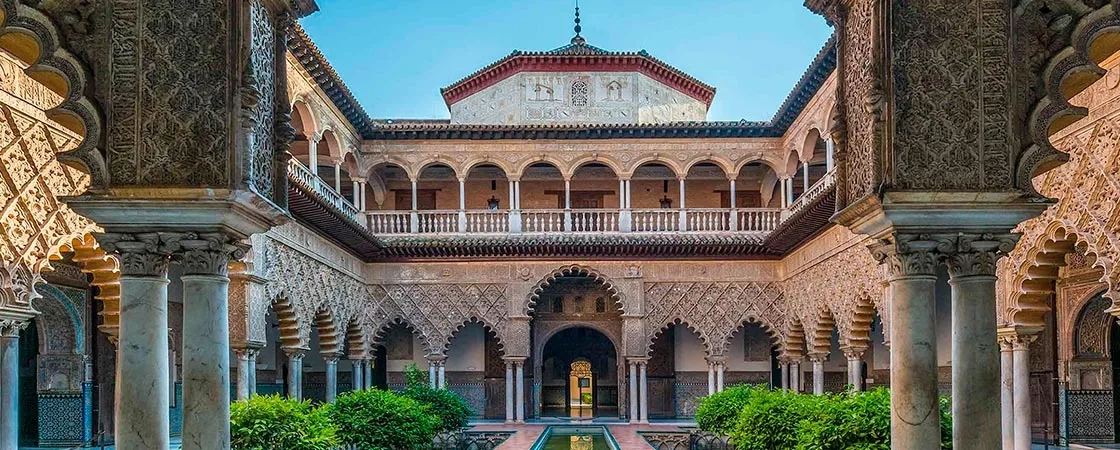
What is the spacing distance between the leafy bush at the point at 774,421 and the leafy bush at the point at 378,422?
4.42 metres

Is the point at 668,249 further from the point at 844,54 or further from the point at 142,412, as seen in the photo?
the point at 142,412

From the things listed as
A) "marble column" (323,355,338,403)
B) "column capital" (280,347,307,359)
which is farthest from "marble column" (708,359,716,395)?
A: "column capital" (280,347,307,359)

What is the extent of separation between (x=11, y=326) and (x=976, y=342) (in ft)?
29.0

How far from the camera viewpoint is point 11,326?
33.6ft

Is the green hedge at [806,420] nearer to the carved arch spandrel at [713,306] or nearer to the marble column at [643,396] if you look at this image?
the marble column at [643,396]

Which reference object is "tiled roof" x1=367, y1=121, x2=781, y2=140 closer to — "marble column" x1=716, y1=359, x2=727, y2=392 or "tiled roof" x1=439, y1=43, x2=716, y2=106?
"tiled roof" x1=439, y1=43, x2=716, y2=106

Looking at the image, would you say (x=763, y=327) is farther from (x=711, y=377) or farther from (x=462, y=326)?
(x=462, y=326)

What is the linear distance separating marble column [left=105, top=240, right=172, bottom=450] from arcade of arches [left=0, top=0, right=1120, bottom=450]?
2 centimetres


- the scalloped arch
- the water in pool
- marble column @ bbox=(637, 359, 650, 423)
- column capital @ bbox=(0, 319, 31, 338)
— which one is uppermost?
the scalloped arch

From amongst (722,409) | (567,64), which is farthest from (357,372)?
(722,409)

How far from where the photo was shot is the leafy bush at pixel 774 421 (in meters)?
12.5

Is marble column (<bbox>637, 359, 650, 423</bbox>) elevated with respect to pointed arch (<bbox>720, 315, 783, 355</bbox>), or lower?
lower

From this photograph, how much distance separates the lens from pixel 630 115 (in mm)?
25609

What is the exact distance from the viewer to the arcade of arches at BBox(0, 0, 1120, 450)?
6.80 meters
